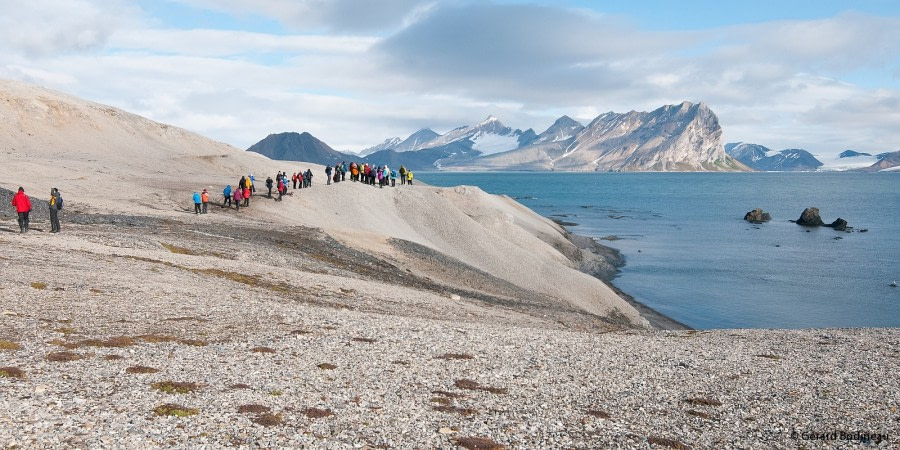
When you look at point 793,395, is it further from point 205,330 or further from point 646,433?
point 205,330

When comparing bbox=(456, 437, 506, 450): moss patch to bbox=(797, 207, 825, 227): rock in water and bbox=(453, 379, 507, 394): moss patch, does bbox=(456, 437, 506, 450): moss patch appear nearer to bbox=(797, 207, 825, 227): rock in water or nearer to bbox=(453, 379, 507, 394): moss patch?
bbox=(453, 379, 507, 394): moss patch

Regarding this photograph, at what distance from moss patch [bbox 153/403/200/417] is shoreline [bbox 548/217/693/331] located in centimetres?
3975

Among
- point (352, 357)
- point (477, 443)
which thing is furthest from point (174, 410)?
point (352, 357)

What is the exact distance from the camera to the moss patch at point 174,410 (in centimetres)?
1516

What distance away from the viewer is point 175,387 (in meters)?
17.1

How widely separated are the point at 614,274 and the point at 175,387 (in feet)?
203

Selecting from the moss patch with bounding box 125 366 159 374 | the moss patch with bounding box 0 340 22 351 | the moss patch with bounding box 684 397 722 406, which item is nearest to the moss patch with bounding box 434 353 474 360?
the moss patch with bounding box 684 397 722 406

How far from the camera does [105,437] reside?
1351 cm

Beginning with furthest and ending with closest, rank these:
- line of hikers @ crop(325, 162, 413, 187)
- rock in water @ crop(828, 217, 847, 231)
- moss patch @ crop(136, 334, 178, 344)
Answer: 1. rock in water @ crop(828, 217, 847, 231)
2. line of hikers @ crop(325, 162, 413, 187)
3. moss patch @ crop(136, 334, 178, 344)

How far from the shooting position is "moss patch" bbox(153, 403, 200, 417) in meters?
15.2

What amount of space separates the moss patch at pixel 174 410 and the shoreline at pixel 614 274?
39.7 metres

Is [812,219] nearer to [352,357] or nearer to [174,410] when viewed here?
[352,357]

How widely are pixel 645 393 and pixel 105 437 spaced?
14888 mm

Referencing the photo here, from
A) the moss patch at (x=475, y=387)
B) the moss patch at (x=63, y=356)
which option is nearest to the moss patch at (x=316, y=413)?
the moss patch at (x=475, y=387)
